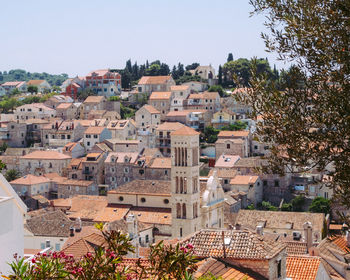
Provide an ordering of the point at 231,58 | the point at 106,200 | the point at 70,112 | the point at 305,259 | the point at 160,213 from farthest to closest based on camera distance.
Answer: the point at 231,58
the point at 70,112
the point at 106,200
the point at 160,213
the point at 305,259

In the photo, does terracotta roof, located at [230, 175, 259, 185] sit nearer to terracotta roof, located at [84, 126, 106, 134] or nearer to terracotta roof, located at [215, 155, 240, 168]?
terracotta roof, located at [215, 155, 240, 168]

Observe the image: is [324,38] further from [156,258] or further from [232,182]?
[232,182]

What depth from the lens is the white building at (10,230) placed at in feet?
30.3

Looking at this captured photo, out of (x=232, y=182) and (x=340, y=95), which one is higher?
(x=340, y=95)

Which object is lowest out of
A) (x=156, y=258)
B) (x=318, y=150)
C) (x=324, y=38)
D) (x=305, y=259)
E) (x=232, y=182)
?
(x=232, y=182)

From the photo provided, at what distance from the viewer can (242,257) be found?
16609 mm

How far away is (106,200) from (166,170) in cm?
1241

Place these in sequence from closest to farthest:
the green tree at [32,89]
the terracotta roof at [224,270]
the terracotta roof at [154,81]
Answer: the terracotta roof at [224,270], the terracotta roof at [154,81], the green tree at [32,89]

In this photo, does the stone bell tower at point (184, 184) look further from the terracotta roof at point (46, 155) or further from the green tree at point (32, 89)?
the green tree at point (32, 89)


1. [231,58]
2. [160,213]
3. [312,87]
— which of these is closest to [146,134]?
[160,213]

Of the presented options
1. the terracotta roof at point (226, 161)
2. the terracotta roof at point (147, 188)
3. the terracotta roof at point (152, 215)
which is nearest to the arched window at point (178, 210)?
the terracotta roof at point (152, 215)

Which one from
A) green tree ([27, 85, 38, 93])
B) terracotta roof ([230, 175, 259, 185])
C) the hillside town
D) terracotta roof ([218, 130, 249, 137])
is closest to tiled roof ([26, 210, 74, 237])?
the hillside town

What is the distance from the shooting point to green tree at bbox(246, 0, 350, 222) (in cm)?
→ 882

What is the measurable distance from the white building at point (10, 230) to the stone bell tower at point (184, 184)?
111 ft
